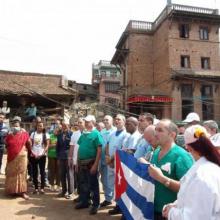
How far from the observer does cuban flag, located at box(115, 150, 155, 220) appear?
3.61 metres

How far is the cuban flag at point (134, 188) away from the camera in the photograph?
361 cm

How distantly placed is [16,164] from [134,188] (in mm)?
4503

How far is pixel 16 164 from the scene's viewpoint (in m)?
7.73

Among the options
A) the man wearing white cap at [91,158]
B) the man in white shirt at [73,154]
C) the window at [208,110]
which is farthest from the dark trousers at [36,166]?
the window at [208,110]

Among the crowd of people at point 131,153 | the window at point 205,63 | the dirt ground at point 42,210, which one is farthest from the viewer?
the window at point 205,63

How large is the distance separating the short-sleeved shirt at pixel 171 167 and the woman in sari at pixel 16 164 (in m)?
5.07

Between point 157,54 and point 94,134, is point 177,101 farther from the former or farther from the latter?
point 94,134

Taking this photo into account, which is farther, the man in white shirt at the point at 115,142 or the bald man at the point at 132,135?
the man in white shirt at the point at 115,142

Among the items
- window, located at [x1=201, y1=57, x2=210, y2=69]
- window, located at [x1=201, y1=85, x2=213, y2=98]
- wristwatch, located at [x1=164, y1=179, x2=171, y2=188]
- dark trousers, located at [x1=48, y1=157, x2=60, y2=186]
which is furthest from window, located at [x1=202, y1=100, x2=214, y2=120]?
wristwatch, located at [x1=164, y1=179, x2=171, y2=188]

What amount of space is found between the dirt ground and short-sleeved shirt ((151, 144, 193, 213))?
2.81 meters

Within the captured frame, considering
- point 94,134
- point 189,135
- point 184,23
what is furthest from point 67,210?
point 184,23

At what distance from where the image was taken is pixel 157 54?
30594 mm

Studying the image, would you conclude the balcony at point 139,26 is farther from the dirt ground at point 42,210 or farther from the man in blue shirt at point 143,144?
the man in blue shirt at point 143,144

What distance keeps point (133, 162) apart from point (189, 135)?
77.5 inches
